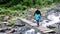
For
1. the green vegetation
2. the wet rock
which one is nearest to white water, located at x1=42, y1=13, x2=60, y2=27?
the wet rock

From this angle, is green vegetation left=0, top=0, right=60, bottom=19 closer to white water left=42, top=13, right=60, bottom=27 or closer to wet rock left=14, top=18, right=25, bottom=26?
white water left=42, top=13, right=60, bottom=27

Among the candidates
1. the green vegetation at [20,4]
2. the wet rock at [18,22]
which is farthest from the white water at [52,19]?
the green vegetation at [20,4]

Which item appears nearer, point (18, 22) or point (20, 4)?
point (18, 22)

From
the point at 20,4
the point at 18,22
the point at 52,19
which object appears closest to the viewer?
the point at 18,22

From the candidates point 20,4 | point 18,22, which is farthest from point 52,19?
point 20,4

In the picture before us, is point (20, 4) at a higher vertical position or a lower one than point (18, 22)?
higher

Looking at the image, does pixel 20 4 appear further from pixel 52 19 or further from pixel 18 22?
pixel 18 22

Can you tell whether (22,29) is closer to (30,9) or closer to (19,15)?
(19,15)

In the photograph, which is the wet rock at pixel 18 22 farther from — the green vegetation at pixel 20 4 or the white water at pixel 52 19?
the green vegetation at pixel 20 4

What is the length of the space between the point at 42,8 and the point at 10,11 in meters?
3.39

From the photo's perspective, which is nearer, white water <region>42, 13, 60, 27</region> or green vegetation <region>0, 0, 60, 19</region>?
white water <region>42, 13, 60, 27</region>

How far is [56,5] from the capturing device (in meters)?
21.7

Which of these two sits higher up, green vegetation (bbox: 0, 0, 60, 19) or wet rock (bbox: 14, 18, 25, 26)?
green vegetation (bbox: 0, 0, 60, 19)

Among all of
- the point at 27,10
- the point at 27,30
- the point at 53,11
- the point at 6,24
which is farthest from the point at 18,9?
the point at 27,30
